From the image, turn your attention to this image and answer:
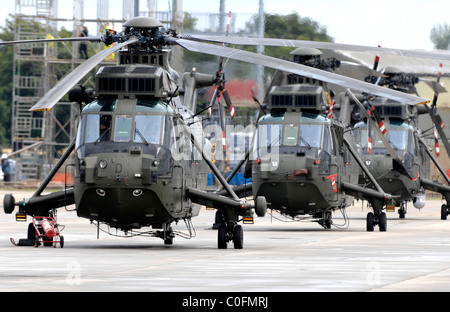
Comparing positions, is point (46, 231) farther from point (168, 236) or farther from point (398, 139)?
point (398, 139)

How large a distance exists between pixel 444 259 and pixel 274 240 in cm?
690

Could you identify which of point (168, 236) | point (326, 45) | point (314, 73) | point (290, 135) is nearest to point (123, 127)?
point (168, 236)

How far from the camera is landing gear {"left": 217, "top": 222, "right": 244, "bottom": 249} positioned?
2314 centimetres

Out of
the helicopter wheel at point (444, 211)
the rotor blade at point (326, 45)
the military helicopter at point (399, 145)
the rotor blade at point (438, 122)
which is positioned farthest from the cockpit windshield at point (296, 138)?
the helicopter wheel at point (444, 211)

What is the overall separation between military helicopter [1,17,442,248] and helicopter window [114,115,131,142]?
0.06 ft

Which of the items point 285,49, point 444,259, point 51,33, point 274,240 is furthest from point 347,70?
point 51,33

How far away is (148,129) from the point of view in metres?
22.5

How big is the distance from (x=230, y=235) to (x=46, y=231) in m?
3.81

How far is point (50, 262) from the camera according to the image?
1928 centimetres

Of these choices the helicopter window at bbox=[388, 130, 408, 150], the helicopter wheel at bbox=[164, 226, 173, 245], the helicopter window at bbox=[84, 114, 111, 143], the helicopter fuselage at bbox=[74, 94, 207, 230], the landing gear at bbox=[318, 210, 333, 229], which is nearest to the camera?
the helicopter fuselage at bbox=[74, 94, 207, 230]

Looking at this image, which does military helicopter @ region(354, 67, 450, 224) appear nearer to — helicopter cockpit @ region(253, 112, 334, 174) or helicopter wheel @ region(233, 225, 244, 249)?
helicopter cockpit @ region(253, 112, 334, 174)

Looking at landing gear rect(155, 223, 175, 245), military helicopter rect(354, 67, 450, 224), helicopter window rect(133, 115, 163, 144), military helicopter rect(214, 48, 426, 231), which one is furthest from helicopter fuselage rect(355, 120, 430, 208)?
helicopter window rect(133, 115, 163, 144)

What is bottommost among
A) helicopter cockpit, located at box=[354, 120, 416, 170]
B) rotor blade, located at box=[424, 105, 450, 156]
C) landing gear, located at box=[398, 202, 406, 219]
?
landing gear, located at box=[398, 202, 406, 219]
